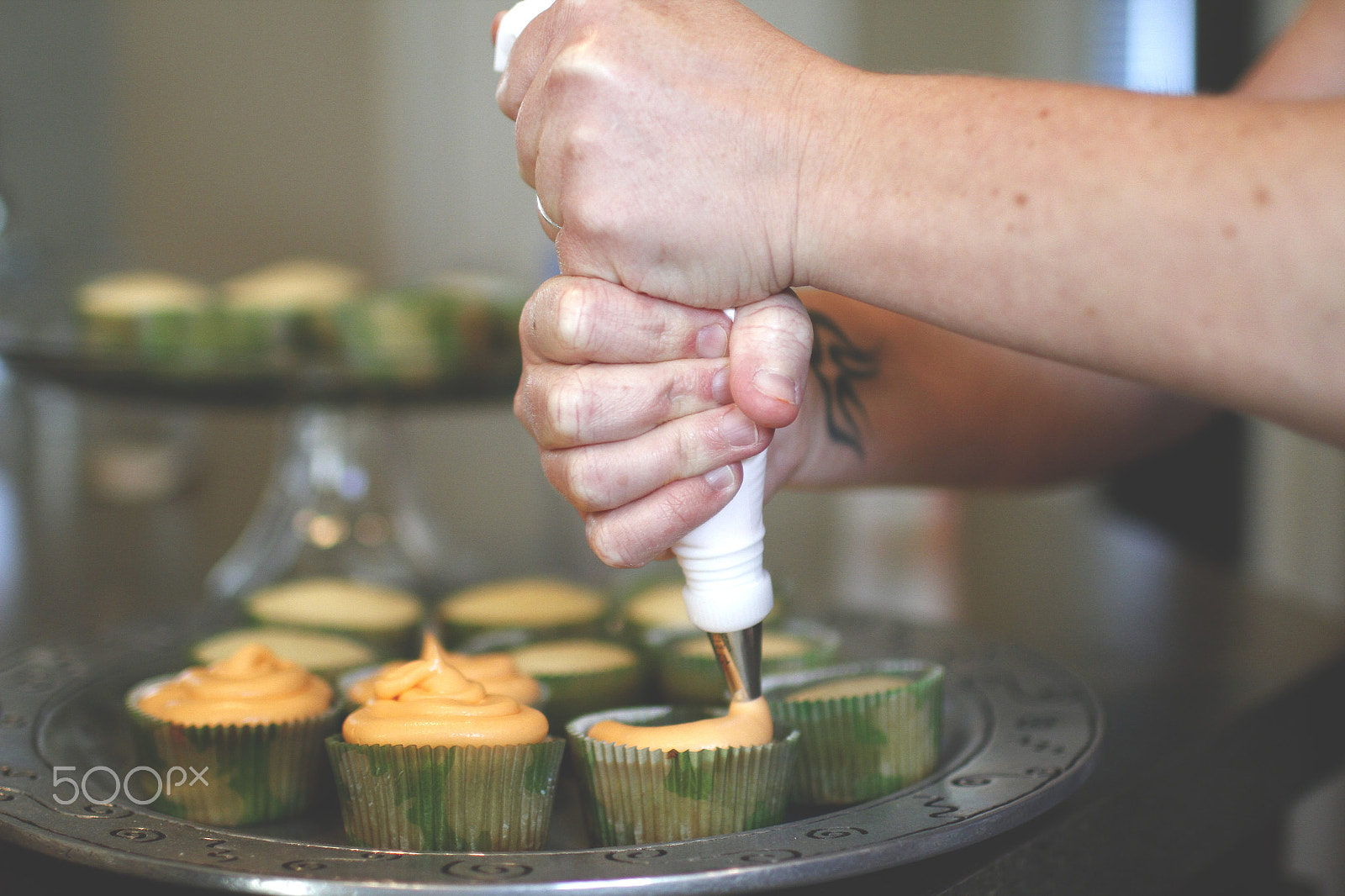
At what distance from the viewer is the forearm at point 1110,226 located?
1.39 feet

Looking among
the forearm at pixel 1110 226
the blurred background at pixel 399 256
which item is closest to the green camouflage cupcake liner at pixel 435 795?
the forearm at pixel 1110 226

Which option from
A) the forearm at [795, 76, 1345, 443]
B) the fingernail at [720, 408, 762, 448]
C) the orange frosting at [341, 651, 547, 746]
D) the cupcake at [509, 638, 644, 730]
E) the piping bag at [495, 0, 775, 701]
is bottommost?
the cupcake at [509, 638, 644, 730]

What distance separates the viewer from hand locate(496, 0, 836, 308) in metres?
0.51

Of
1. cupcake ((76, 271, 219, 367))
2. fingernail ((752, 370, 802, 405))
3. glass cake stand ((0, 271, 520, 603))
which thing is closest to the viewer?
fingernail ((752, 370, 802, 405))

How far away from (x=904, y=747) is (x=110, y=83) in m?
3.05

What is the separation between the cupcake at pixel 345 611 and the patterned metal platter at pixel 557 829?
0.19 m

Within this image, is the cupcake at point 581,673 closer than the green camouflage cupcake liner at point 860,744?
No

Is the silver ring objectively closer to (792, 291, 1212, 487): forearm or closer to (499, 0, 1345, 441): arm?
(499, 0, 1345, 441): arm

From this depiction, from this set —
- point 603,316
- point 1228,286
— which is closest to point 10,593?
point 603,316

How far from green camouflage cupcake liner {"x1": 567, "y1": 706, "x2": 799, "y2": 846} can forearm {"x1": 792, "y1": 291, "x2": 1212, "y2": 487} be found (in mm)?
225

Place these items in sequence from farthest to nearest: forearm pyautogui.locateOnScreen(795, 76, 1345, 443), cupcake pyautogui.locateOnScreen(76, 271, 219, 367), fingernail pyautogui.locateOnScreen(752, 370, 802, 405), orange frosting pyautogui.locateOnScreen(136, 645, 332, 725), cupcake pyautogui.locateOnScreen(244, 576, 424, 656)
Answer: cupcake pyautogui.locateOnScreen(76, 271, 219, 367) → cupcake pyautogui.locateOnScreen(244, 576, 424, 656) → orange frosting pyautogui.locateOnScreen(136, 645, 332, 725) → fingernail pyautogui.locateOnScreen(752, 370, 802, 405) → forearm pyautogui.locateOnScreen(795, 76, 1345, 443)

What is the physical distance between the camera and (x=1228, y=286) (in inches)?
17.0

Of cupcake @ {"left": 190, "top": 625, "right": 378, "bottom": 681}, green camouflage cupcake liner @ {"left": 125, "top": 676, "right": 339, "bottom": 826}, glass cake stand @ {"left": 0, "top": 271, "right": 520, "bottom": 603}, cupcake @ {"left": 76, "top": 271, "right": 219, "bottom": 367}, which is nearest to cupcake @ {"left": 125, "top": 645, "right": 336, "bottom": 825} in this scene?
green camouflage cupcake liner @ {"left": 125, "top": 676, "right": 339, "bottom": 826}

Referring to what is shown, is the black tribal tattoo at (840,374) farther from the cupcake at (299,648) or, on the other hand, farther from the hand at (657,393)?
the cupcake at (299,648)
